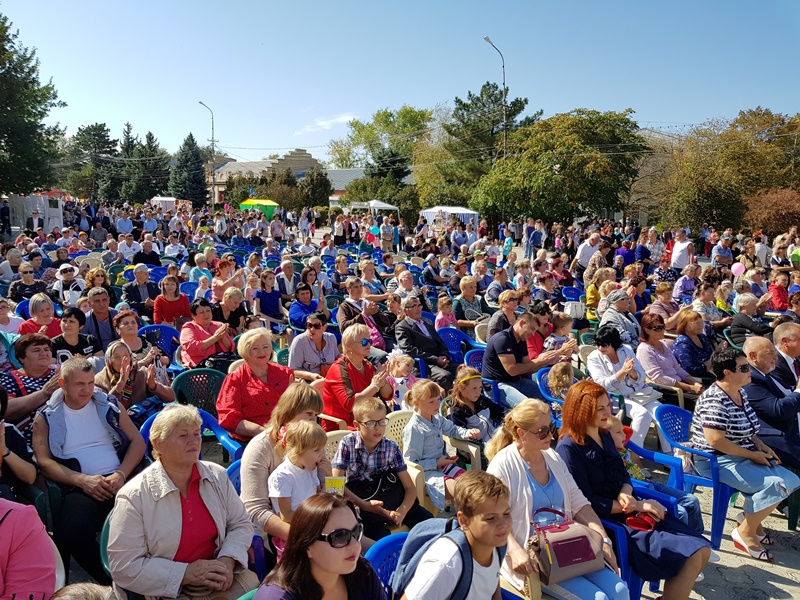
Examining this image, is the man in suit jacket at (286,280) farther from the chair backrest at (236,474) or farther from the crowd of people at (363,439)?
the chair backrest at (236,474)

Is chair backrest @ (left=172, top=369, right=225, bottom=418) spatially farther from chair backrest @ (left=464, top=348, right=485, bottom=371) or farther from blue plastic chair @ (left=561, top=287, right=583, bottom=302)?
blue plastic chair @ (left=561, top=287, right=583, bottom=302)

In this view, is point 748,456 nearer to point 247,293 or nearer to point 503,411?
point 503,411

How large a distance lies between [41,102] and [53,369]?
26621mm

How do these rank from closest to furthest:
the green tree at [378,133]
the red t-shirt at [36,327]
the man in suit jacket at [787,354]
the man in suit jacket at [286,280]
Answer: the man in suit jacket at [787,354], the red t-shirt at [36,327], the man in suit jacket at [286,280], the green tree at [378,133]

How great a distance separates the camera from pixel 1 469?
313 centimetres

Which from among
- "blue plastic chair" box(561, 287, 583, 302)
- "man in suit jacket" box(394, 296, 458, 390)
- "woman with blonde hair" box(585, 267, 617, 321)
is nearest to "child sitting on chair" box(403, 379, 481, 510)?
"man in suit jacket" box(394, 296, 458, 390)

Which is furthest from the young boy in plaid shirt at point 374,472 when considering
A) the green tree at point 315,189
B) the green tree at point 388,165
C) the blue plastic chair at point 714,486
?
the green tree at point 388,165

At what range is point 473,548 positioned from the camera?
2.44 m

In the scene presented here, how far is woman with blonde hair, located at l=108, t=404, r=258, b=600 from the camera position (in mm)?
2572

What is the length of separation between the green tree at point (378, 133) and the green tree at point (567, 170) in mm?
44330

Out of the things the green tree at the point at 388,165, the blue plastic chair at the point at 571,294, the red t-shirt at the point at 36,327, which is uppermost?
the green tree at the point at 388,165

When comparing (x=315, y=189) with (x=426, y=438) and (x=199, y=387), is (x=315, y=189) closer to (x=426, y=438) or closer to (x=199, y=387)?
(x=199, y=387)

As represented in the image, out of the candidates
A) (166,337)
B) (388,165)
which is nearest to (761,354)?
(166,337)

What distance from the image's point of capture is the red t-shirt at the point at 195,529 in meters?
2.70
